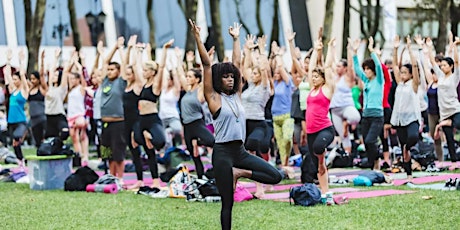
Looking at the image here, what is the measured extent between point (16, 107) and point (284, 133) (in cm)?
527

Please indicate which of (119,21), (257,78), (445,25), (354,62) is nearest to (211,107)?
(257,78)

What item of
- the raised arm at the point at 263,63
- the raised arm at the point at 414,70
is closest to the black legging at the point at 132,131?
the raised arm at the point at 263,63

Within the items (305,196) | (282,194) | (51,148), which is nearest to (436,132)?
(282,194)

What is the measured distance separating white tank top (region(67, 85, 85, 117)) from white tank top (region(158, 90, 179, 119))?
5.38ft

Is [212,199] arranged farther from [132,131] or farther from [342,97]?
[342,97]

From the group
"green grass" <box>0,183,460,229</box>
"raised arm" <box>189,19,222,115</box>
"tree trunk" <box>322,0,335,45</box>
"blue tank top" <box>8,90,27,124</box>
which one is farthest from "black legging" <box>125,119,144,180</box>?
"tree trunk" <box>322,0,335,45</box>

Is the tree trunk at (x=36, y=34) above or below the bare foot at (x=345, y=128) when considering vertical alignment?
above

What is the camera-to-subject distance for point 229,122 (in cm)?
752

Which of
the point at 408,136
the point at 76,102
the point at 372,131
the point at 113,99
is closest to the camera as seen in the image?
the point at 408,136

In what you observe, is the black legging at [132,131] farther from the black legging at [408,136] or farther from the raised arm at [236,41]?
the black legging at [408,136]


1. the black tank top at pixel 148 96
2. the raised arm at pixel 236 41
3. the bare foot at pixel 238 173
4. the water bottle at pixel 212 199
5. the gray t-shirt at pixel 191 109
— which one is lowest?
the water bottle at pixel 212 199

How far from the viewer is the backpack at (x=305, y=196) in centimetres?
941

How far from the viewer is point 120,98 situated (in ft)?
39.6

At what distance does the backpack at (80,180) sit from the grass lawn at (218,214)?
1.10 m
